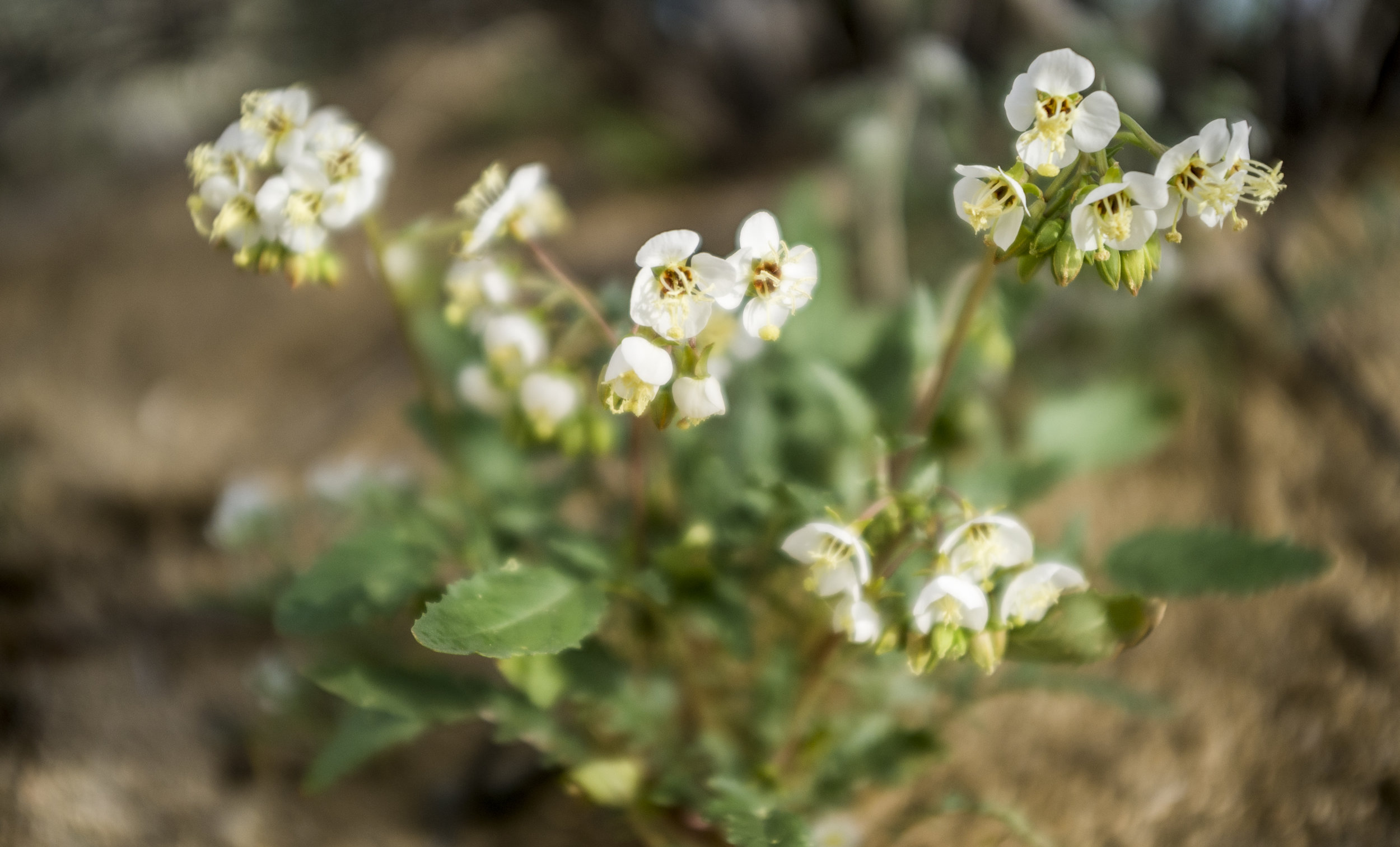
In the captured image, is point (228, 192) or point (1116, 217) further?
point (228, 192)

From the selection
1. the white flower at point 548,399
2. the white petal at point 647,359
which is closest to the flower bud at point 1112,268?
the white petal at point 647,359

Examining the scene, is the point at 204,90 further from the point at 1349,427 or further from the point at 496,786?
the point at 1349,427

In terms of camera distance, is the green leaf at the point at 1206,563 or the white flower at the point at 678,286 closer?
the white flower at the point at 678,286

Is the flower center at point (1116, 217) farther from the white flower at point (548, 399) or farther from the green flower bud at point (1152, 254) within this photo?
the white flower at point (548, 399)

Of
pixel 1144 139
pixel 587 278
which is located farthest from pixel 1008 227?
pixel 587 278

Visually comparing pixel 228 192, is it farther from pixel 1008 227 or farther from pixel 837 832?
pixel 837 832

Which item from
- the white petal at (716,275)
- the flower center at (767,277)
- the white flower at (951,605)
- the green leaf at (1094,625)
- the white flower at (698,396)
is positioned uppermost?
the flower center at (767,277)
